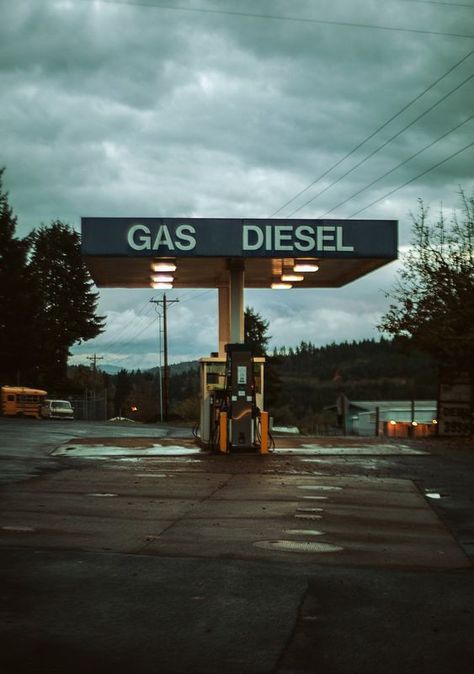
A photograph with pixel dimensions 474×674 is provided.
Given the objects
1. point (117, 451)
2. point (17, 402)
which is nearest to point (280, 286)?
point (117, 451)

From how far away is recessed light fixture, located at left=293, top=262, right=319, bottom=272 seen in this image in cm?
2467

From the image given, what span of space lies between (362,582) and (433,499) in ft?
20.9

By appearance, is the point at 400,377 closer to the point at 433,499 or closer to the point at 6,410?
the point at 6,410

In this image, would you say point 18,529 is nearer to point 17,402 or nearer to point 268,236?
point 268,236

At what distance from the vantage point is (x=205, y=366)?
23.9 meters

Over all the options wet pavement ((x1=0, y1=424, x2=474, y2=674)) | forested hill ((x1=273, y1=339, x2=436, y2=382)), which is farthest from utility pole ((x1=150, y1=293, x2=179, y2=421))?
wet pavement ((x1=0, y1=424, x2=474, y2=674))

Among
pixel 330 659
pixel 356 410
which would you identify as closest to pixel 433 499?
pixel 330 659

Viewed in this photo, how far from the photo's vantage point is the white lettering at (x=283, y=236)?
22672mm

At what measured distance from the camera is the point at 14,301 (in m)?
59.8

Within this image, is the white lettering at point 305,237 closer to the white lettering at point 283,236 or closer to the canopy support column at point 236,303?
the white lettering at point 283,236

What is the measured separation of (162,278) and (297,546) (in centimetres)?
1982

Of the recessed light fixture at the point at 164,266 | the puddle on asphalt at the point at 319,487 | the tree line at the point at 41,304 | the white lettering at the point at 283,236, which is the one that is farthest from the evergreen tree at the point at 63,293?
the puddle on asphalt at the point at 319,487

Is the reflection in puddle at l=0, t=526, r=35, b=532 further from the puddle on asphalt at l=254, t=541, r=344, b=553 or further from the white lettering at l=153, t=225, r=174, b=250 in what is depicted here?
the white lettering at l=153, t=225, r=174, b=250

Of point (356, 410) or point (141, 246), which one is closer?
point (141, 246)
